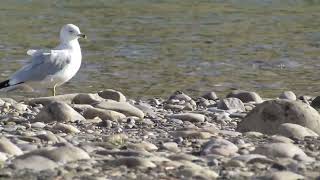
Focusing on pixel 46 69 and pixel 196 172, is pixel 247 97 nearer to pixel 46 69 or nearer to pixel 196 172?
pixel 46 69

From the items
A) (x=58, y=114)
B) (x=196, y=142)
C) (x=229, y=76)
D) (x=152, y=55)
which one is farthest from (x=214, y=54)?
(x=196, y=142)

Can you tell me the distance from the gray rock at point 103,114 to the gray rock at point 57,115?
233 millimetres

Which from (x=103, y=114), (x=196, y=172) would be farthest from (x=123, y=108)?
(x=196, y=172)

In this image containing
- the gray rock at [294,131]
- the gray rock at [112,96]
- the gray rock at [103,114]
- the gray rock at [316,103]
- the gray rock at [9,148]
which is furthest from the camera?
the gray rock at [112,96]

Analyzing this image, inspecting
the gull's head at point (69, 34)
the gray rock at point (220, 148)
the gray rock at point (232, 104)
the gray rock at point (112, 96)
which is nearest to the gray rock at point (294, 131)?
the gray rock at point (220, 148)

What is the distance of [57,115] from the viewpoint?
31.9 ft

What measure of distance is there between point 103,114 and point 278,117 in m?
1.82

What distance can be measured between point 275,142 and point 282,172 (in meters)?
1.47

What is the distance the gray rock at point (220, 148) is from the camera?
747 cm

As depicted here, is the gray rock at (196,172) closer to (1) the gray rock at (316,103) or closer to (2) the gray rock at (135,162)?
(2) the gray rock at (135,162)

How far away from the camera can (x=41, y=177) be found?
650 centimetres

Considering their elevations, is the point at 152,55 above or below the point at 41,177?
below

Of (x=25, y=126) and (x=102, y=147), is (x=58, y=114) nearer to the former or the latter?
(x=25, y=126)

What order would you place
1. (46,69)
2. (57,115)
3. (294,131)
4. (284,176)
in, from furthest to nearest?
(46,69)
(57,115)
(294,131)
(284,176)
